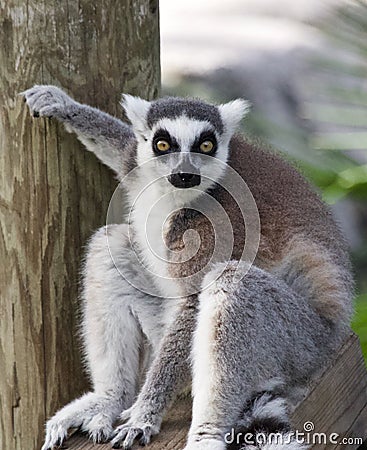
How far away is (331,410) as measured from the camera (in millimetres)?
3822

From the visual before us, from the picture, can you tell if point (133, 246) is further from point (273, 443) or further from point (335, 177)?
point (335, 177)

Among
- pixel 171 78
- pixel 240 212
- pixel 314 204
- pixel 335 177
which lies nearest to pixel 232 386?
pixel 240 212

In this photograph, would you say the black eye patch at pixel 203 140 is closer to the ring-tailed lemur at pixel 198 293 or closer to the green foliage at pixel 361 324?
the ring-tailed lemur at pixel 198 293

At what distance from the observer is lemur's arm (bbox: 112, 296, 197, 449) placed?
3.33 m

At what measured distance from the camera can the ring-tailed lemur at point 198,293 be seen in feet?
10.8

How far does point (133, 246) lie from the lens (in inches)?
153

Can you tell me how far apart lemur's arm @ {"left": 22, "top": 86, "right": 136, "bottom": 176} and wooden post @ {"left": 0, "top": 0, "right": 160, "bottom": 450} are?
0.19 ft

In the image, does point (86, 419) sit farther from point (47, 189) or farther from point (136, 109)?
point (136, 109)

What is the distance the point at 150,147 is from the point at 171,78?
5.18m

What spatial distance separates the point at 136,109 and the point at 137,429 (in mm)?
1377

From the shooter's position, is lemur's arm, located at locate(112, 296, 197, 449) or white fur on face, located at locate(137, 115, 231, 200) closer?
lemur's arm, located at locate(112, 296, 197, 449)

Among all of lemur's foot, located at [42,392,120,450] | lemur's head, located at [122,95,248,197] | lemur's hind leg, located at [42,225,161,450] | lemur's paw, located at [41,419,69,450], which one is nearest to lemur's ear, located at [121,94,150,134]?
lemur's head, located at [122,95,248,197]

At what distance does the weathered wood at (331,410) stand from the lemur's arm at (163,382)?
7cm

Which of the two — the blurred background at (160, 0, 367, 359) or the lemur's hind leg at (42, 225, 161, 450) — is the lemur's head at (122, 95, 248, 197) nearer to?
the lemur's hind leg at (42, 225, 161, 450)
